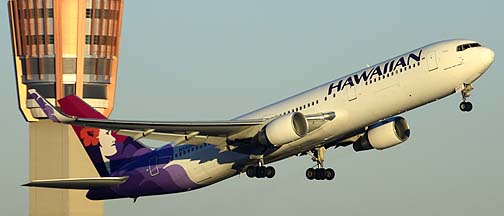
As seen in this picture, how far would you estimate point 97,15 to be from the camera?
14588 centimetres

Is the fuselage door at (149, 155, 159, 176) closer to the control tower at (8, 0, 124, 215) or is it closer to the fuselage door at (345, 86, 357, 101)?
the fuselage door at (345, 86, 357, 101)

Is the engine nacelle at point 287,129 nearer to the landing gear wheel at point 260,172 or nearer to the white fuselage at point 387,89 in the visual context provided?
the white fuselage at point 387,89

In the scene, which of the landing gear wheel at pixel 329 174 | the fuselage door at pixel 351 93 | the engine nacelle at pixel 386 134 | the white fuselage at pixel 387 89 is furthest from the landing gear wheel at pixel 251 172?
the fuselage door at pixel 351 93

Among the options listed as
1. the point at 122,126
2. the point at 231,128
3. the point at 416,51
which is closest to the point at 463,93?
the point at 416,51

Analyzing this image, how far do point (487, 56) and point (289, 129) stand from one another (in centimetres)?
1082

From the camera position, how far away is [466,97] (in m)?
65.7

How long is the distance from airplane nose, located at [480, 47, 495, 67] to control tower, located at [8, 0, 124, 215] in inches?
3387

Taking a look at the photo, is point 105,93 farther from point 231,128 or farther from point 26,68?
point 231,128

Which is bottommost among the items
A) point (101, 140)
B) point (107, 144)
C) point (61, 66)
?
point (107, 144)

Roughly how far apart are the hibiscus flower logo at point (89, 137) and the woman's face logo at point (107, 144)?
0.34 metres

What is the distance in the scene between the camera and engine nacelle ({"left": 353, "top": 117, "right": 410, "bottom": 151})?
72250 millimetres

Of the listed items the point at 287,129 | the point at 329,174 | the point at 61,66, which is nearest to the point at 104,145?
the point at 329,174

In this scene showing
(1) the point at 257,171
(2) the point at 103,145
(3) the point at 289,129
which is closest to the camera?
(3) the point at 289,129

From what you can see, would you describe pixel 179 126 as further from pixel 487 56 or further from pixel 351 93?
pixel 487 56
